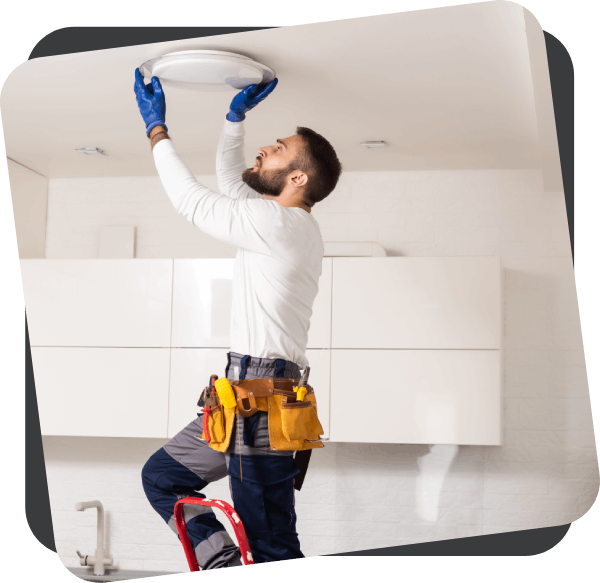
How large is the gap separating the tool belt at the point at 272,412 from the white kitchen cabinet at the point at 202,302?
25 cm

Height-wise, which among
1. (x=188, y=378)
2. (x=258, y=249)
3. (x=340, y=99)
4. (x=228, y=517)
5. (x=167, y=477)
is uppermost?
(x=340, y=99)

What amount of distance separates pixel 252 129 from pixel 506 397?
1086 millimetres

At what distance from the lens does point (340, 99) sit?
214 centimetres

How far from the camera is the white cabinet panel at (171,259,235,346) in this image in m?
2.30

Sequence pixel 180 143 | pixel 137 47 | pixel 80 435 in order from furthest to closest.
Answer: pixel 80 435
pixel 180 143
pixel 137 47

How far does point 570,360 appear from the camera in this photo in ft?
7.11

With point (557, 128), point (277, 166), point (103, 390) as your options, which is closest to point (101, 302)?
point (103, 390)

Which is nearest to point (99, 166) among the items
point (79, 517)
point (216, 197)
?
point (216, 197)

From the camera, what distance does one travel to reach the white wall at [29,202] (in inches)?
93.0

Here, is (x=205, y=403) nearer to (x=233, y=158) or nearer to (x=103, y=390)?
(x=103, y=390)

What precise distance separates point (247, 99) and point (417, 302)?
0.77 metres

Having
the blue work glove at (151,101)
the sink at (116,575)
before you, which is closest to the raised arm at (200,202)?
the blue work glove at (151,101)

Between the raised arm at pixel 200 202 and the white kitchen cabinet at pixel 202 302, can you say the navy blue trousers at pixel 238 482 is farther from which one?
the raised arm at pixel 200 202

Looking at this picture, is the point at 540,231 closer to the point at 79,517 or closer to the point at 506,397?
the point at 506,397
